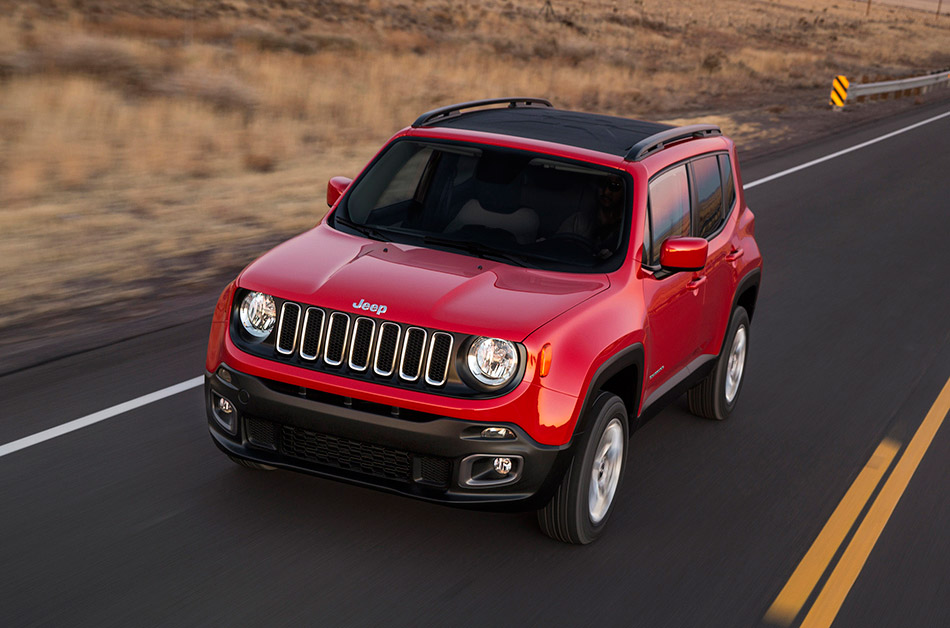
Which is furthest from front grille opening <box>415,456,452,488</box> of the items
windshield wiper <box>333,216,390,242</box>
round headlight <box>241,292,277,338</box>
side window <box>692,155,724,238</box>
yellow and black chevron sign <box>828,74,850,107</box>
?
yellow and black chevron sign <box>828,74,850,107</box>

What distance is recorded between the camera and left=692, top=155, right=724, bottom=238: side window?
6578mm

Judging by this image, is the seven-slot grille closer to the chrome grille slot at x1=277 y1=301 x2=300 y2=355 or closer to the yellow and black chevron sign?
the chrome grille slot at x1=277 y1=301 x2=300 y2=355

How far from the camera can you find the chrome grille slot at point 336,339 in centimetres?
482

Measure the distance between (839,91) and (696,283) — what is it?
2552cm

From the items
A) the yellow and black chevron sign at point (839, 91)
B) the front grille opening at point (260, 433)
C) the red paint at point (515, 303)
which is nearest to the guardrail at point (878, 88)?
the yellow and black chevron sign at point (839, 91)

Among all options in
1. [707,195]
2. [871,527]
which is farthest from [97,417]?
[871,527]

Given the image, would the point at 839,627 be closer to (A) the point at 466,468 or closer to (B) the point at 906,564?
(B) the point at 906,564

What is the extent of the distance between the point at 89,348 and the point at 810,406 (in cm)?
504

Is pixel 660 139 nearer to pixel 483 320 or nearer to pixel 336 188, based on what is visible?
pixel 336 188

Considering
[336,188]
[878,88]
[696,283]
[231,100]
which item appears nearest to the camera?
[696,283]

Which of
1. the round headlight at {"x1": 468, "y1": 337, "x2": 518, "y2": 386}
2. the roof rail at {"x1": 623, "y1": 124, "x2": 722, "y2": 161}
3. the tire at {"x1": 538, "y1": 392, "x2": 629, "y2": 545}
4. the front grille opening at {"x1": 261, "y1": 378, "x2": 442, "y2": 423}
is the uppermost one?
the roof rail at {"x1": 623, "y1": 124, "x2": 722, "y2": 161}

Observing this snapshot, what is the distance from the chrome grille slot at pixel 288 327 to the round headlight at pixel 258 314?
0.26ft

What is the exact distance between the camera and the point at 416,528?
5.38 meters

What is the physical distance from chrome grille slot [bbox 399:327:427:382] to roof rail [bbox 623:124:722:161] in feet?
5.81
